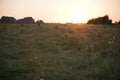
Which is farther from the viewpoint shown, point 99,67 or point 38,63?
point 38,63

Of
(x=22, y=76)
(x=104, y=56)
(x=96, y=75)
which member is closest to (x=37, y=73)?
(x=22, y=76)

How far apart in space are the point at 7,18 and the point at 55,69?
69.6 m

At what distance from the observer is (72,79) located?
20.8 ft

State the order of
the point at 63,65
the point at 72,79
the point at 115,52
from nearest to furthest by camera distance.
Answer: the point at 72,79 → the point at 63,65 → the point at 115,52

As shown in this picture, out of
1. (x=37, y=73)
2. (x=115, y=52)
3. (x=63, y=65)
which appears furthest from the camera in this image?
(x=115, y=52)

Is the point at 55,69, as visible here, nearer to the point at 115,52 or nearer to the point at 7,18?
Result: the point at 115,52

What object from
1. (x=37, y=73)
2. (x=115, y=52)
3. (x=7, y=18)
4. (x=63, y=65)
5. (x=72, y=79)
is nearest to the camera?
(x=72, y=79)

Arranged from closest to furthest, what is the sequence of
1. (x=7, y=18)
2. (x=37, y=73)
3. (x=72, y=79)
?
(x=72, y=79) → (x=37, y=73) → (x=7, y=18)

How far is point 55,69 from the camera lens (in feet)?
23.7

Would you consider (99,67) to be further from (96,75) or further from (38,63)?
(38,63)

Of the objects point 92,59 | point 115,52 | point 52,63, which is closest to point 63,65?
point 52,63

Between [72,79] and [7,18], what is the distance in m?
70.6

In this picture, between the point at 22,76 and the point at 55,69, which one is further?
the point at 55,69

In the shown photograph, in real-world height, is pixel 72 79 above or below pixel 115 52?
below
